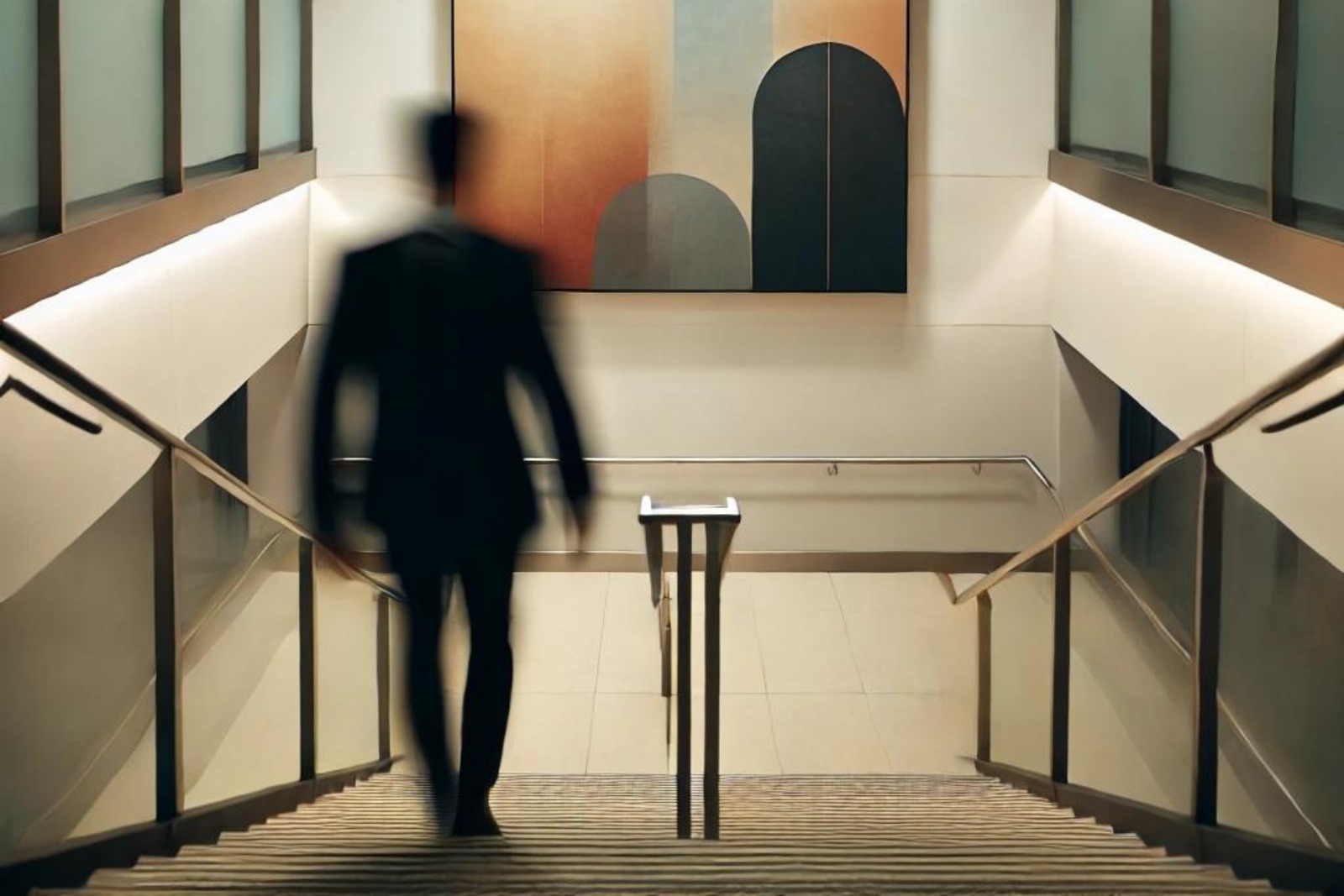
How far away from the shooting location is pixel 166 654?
13.1ft

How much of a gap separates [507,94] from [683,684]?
5.86 metres

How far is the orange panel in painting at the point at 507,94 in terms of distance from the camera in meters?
10.0

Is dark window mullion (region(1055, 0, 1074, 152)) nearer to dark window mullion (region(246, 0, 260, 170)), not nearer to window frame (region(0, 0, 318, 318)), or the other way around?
window frame (region(0, 0, 318, 318))

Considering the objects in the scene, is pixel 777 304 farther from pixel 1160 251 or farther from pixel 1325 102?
pixel 1325 102

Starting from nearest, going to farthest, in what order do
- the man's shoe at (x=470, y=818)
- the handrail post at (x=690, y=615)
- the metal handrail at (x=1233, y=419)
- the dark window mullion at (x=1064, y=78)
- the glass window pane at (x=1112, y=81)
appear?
the metal handrail at (x=1233, y=419), the man's shoe at (x=470, y=818), the handrail post at (x=690, y=615), the glass window pane at (x=1112, y=81), the dark window mullion at (x=1064, y=78)

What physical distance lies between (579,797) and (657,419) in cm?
455

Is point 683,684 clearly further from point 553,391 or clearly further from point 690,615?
point 553,391

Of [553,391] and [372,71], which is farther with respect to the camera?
[372,71]

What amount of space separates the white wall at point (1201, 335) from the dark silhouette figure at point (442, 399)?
1630 mm

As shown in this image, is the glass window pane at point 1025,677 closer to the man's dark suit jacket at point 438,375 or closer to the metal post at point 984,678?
the metal post at point 984,678

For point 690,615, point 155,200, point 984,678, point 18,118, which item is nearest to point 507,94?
point 155,200

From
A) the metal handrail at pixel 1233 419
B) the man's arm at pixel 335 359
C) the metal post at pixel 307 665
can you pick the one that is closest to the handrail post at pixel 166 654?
the man's arm at pixel 335 359

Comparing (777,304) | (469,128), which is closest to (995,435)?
(777,304)

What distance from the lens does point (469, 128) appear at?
13.6ft
